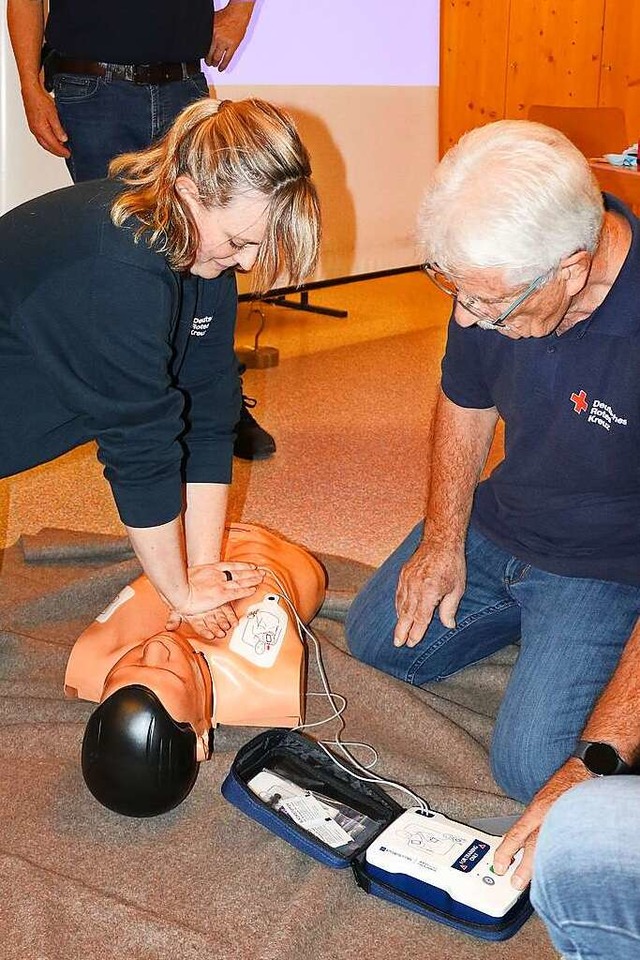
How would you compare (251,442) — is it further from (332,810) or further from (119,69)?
(332,810)

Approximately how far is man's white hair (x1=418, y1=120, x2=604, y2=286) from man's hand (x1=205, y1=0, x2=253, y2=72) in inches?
64.8

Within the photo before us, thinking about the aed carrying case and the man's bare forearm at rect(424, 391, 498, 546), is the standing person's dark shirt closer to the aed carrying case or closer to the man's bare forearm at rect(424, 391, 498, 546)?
the man's bare forearm at rect(424, 391, 498, 546)

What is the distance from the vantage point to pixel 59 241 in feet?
5.03

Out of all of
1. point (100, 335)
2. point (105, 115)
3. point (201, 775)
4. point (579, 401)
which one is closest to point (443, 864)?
point (201, 775)

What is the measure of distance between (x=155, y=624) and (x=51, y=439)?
34cm

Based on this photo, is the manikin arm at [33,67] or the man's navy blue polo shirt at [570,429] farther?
the manikin arm at [33,67]

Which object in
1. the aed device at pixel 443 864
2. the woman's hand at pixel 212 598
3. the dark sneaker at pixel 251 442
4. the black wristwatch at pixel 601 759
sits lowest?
the dark sneaker at pixel 251 442

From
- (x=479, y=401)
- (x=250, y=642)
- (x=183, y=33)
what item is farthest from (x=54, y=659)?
(x=183, y=33)

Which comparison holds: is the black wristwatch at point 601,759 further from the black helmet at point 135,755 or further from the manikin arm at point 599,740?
the black helmet at point 135,755

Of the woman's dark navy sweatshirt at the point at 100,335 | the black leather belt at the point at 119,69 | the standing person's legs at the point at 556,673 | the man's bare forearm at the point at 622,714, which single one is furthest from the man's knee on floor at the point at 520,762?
the black leather belt at the point at 119,69

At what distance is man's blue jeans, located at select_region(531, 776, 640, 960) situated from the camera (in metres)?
0.90

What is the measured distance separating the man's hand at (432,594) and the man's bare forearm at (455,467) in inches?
1.2

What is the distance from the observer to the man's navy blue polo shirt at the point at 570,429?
1.62 meters

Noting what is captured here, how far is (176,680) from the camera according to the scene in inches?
65.5
